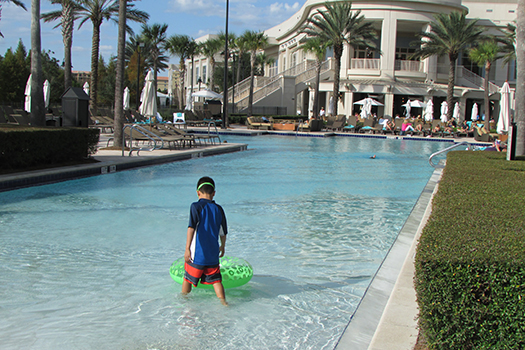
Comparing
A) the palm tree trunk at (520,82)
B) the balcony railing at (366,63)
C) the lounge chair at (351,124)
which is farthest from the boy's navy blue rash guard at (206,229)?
the balcony railing at (366,63)

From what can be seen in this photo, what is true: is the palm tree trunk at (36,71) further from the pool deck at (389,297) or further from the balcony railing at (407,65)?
the balcony railing at (407,65)

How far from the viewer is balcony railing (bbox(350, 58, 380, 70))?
4416 cm

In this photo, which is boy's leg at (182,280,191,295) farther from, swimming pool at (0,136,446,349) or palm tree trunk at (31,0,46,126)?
palm tree trunk at (31,0,46,126)

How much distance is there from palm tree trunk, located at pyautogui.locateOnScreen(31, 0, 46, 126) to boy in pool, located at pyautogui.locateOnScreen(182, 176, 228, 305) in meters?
11.2

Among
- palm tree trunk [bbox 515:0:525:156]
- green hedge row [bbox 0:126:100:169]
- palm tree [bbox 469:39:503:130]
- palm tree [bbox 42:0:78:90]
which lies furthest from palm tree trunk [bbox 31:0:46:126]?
palm tree [bbox 469:39:503:130]

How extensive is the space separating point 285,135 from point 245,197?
792 inches

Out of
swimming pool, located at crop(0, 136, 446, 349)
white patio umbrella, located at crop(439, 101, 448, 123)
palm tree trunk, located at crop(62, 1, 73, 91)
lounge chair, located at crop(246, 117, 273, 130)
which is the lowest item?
swimming pool, located at crop(0, 136, 446, 349)

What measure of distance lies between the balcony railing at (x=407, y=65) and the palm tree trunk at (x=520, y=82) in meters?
33.1

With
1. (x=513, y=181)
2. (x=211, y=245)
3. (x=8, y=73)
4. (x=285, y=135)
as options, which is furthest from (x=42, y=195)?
(x=8, y=73)

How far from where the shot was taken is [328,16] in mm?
37688

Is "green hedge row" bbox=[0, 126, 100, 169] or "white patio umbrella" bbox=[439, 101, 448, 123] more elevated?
"white patio umbrella" bbox=[439, 101, 448, 123]

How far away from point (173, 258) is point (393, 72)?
41529mm

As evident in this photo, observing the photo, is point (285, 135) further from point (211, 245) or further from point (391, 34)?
point (211, 245)

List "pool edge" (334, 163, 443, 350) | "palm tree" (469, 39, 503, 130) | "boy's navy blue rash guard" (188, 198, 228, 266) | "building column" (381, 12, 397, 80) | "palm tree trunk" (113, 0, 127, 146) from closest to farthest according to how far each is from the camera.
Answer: "pool edge" (334, 163, 443, 350) < "boy's navy blue rash guard" (188, 198, 228, 266) < "palm tree trunk" (113, 0, 127, 146) < "palm tree" (469, 39, 503, 130) < "building column" (381, 12, 397, 80)
